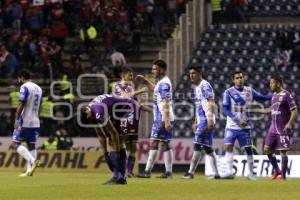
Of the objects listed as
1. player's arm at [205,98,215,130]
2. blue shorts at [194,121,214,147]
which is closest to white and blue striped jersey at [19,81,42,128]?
blue shorts at [194,121,214,147]

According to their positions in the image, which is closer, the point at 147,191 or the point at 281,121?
the point at 147,191

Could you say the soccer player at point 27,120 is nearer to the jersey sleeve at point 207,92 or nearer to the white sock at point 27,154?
the white sock at point 27,154

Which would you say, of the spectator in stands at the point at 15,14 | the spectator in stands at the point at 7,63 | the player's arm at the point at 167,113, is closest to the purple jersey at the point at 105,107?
the player's arm at the point at 167,113

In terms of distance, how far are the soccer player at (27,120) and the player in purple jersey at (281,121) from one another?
18.5ft

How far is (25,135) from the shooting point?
84.7ft

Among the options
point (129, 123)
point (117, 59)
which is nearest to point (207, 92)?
point (129, 123)

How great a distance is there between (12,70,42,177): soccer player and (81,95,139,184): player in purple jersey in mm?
4436

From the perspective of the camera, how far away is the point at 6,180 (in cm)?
2273

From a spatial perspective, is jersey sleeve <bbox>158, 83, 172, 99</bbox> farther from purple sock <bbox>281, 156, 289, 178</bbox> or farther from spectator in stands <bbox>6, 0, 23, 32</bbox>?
spectator in stands <bbox>6, 0, 23, 32</bbox>

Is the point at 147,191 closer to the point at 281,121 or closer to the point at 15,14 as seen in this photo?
the point at 281,121

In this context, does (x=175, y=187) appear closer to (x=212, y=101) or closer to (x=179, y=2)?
(x=212, y=101)

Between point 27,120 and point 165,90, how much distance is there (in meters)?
3.91

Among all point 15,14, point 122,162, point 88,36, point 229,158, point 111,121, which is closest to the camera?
point 111,121

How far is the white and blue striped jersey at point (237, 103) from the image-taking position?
960 inches
